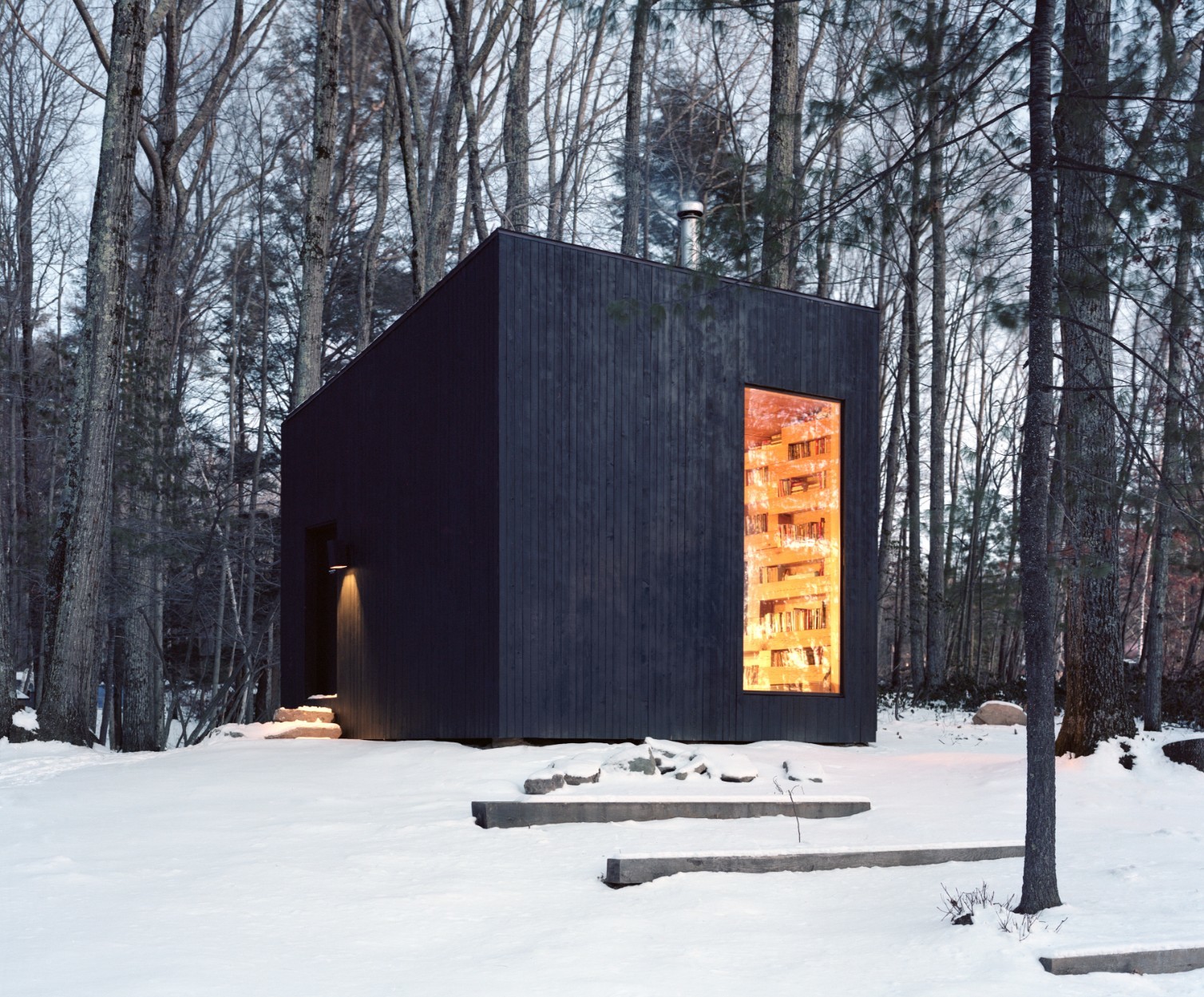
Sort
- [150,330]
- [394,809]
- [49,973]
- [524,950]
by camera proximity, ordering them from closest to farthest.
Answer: [49,973] < [524,950] < [394,809] < [150,330]

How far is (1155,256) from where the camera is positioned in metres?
4.97

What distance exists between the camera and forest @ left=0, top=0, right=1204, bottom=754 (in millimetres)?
10305

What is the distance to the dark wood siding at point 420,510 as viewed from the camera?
8.06m

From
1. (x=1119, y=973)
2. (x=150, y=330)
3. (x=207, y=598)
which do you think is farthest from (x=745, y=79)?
(x=1119, y=973)

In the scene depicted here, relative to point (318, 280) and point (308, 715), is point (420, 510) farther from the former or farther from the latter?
point (318, 280)

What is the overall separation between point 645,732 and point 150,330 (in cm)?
1053

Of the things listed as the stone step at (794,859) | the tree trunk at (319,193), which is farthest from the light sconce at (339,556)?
the stone step at (794,859)

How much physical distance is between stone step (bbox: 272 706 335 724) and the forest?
5.74 feet

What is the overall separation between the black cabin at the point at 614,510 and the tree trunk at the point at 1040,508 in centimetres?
377

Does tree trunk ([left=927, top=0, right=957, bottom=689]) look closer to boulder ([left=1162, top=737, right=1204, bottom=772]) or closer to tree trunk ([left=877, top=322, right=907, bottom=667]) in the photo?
tree trunk ([left=877, top=322, right=907, bottom=667])

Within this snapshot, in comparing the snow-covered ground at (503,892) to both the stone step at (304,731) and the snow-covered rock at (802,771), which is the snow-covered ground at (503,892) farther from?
the stone step at (304,731)

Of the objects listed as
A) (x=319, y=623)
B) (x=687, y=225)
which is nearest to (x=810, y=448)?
(x=687, y=225)

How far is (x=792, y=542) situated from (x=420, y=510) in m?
3.05

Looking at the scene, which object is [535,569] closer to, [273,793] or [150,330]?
[273,793]
